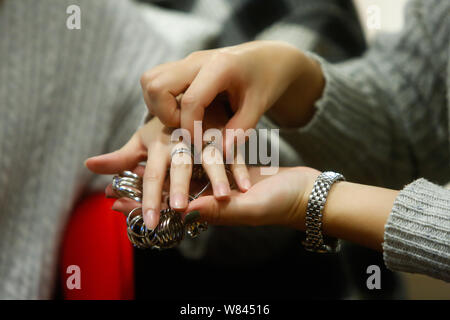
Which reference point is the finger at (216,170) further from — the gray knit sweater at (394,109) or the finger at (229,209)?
the gray knit sweater at (394,109)

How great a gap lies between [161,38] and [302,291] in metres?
0.46

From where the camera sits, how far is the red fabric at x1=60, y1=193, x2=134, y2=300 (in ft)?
1.50

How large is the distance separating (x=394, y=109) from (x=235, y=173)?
1.08ft

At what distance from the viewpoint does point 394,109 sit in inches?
24.6

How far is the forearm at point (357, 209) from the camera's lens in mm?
401

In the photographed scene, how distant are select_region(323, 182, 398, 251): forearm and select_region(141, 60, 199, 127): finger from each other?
16 centimetres

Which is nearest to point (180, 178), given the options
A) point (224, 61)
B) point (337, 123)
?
point (224, 61)

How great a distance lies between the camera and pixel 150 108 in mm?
437

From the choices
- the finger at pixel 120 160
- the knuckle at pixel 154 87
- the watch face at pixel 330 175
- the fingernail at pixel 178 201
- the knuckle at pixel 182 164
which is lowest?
the fingernail at pixel 178 201

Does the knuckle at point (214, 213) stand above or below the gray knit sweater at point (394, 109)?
below

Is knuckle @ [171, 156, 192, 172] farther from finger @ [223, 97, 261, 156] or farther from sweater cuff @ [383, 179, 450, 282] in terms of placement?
sweater cuff @ [383, 179, 450, 282]

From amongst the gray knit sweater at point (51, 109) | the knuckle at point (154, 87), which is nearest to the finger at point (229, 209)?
the knuckle at point (154, 87)
